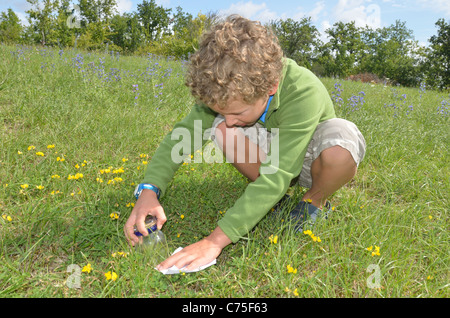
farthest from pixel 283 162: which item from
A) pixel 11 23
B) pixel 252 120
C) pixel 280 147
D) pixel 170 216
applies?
pixel 11 23

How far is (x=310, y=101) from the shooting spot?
1.88m

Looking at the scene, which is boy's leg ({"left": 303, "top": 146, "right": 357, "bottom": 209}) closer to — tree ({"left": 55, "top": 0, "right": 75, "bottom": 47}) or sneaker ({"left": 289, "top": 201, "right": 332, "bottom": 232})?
sneaker ({"left": 289, "top": 201, "right": 332, "bottom": 232})

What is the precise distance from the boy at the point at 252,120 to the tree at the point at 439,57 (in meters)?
42.6

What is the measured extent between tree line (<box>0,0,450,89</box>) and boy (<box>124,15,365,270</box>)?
31187 mm

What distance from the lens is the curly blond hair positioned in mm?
1685

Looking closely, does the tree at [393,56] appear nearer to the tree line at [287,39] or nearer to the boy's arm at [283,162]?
the tree line at [287,39]

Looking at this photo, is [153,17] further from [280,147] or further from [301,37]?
[280,147]

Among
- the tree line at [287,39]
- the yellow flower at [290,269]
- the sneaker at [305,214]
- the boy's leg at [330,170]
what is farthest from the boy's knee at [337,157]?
the tree line at [287,39]

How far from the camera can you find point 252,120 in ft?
6.42

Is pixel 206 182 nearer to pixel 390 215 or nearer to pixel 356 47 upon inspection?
pixel 390 215

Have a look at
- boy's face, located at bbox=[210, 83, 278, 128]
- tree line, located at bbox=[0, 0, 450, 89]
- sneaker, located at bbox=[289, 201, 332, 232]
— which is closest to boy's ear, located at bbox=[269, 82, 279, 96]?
boy's face, located at bbox=[210, 83, 278, 128]

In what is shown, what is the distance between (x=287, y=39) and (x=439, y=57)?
2758 centimetres

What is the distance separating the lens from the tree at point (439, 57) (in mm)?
38062
